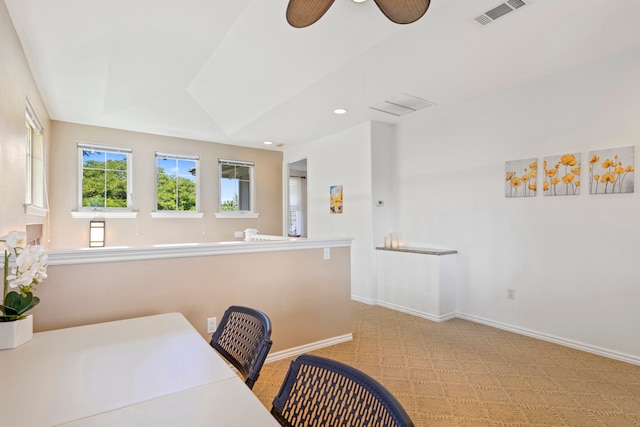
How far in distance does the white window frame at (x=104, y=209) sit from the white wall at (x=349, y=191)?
2.91 m

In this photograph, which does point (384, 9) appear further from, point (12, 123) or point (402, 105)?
point (12, 123)

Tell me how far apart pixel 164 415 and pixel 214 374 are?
9.3 inches

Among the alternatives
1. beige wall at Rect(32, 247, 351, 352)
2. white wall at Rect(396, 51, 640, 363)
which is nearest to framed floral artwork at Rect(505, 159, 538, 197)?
white wall at Rect(396, 51, 640, 363)

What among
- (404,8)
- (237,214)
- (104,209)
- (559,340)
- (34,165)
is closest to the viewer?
(404,8)

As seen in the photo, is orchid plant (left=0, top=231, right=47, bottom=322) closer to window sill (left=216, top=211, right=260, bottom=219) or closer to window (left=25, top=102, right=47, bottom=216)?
window (left=25, top=102, right=47, bottom=216)

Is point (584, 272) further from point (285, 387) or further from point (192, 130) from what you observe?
point (192, 130)

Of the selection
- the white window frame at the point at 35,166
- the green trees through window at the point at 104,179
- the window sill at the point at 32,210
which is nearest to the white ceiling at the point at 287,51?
the white window frame at the point at 35,166

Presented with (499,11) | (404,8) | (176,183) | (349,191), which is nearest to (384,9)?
(404,8)

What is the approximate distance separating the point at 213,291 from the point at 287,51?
2223mm

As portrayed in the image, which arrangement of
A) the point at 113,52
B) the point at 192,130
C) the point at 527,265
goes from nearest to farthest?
the point at 113,52
the point at 527,265
the point at 192,130

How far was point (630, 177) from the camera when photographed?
2859 millimetres

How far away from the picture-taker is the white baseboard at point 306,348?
112 inches

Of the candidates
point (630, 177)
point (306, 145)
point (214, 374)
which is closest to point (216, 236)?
point (306, 145)

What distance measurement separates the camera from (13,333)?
54.4 inches
